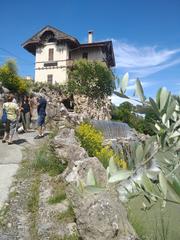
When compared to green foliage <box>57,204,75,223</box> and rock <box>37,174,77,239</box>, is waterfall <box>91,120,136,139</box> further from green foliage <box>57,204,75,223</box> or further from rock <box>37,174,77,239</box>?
→ green foliage <box>57,204,75,223</box>

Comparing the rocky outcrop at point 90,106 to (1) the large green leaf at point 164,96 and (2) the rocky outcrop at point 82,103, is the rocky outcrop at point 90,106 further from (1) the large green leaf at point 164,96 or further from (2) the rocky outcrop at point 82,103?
(1) the large green leaf at point 164,96

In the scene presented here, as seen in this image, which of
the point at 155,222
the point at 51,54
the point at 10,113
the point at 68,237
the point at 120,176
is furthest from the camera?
the point at 51,54

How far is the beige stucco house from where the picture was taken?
40.8m

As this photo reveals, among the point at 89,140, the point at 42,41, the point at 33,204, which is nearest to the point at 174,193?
the point at 33,204

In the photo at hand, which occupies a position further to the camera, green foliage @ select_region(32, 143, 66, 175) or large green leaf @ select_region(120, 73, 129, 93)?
green foliage @ select_region(32, 143, 66, 175)

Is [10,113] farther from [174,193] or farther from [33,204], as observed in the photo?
[174,193]

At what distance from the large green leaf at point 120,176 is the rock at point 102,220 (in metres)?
3.35

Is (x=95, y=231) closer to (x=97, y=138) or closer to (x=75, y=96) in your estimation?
(x=97, y=138)

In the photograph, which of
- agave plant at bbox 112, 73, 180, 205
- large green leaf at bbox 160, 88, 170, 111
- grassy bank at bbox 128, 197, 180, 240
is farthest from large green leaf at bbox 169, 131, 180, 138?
grassy bank at bbox 128, 197, 180, 240

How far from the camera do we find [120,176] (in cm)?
137

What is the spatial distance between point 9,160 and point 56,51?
3268cm

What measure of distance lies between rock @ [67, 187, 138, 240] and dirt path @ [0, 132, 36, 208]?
7.43 feet

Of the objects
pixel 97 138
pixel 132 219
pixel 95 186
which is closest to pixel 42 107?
pixel 97 138

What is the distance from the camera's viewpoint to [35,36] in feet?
141
